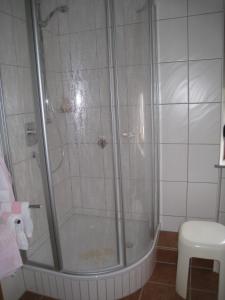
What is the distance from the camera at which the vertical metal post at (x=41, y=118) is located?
1.24 m

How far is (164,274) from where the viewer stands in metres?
1.78

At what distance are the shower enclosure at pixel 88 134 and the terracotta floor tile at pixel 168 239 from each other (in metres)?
0.30

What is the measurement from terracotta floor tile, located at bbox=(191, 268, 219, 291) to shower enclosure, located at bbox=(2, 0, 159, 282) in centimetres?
37

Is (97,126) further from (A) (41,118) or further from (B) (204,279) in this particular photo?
(B) (204,279)

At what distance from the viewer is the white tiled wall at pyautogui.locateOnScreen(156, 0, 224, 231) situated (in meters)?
1.74

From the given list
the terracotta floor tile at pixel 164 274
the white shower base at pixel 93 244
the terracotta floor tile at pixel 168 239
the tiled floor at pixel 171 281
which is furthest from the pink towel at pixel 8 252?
the terracotta floor tile at pixel 168 239

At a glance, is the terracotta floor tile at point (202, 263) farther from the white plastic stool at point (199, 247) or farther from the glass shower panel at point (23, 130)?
the glass shower panel at point (23, 130)

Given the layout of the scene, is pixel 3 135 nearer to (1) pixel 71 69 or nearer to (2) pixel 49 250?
(1) pixel 71 69

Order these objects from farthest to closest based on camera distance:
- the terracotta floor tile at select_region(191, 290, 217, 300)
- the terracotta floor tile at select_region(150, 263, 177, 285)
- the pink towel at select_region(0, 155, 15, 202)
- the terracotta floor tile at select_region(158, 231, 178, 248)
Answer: the terracotta floor tile at select_region(158, 231, 178, 248) < the terracotta floor tile at select_region(150, 263, 177, 285) < the terracotta floor tile at select_region(191, 290, 217, 300) < the pink towel at select_region(0, 155, 15, 202)

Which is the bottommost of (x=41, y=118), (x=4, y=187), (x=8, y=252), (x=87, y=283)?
(x=87, y=283)

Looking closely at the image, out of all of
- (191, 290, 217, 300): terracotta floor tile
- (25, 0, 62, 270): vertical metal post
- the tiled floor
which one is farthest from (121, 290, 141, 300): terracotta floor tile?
(25, 0, 62, 270): vertical metal post

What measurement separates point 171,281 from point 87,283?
60cm

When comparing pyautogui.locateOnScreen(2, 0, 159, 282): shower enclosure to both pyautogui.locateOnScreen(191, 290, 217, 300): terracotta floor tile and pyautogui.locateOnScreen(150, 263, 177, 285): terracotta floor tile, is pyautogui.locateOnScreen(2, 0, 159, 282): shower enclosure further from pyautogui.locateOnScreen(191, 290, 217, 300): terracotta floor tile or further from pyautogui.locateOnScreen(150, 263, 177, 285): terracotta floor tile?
pyautogui.locateOnScreen(191, 290, 217, 300): terracotta floor tile

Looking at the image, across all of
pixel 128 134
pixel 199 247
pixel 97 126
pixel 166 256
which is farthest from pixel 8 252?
pixel 166 256
